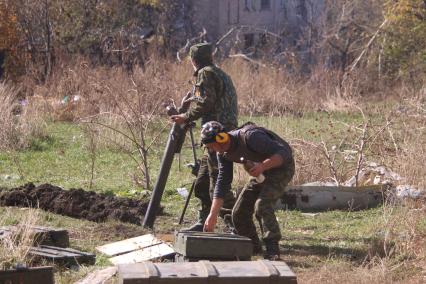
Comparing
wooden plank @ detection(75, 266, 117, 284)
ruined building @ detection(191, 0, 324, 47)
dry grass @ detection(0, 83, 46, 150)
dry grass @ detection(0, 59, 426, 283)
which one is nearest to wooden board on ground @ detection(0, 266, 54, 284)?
wooden plank @ detection(75, 266, 117, 284)

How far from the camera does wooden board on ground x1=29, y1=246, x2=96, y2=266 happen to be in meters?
7.70

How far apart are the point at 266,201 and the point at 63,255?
6.07 feet

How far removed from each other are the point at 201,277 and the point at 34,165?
8964 mm

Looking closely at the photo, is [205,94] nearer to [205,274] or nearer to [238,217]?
[238,217]

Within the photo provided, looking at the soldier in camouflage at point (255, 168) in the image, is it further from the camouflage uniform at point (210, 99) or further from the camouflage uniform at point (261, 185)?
the camouflage uniform at point (210, 99)

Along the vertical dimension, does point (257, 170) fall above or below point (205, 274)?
above

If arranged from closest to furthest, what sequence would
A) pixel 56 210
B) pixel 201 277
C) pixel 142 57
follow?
pixel 201 277 → pixel 56 210 → pixel 142 57

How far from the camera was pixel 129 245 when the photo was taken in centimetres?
846

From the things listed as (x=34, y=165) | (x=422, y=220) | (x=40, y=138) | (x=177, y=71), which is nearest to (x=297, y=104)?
(x=177, y=71)

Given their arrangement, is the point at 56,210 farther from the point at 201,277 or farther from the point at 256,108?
the point at 256,108

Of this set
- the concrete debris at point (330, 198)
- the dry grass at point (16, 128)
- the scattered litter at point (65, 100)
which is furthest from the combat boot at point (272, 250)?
the scattered litter at point (65, 100)

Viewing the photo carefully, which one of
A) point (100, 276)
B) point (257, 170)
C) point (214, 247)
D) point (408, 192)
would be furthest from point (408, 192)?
point (100, 276)

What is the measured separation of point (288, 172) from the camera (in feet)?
26.2

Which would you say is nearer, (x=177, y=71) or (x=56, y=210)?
(x=56, y=210)
